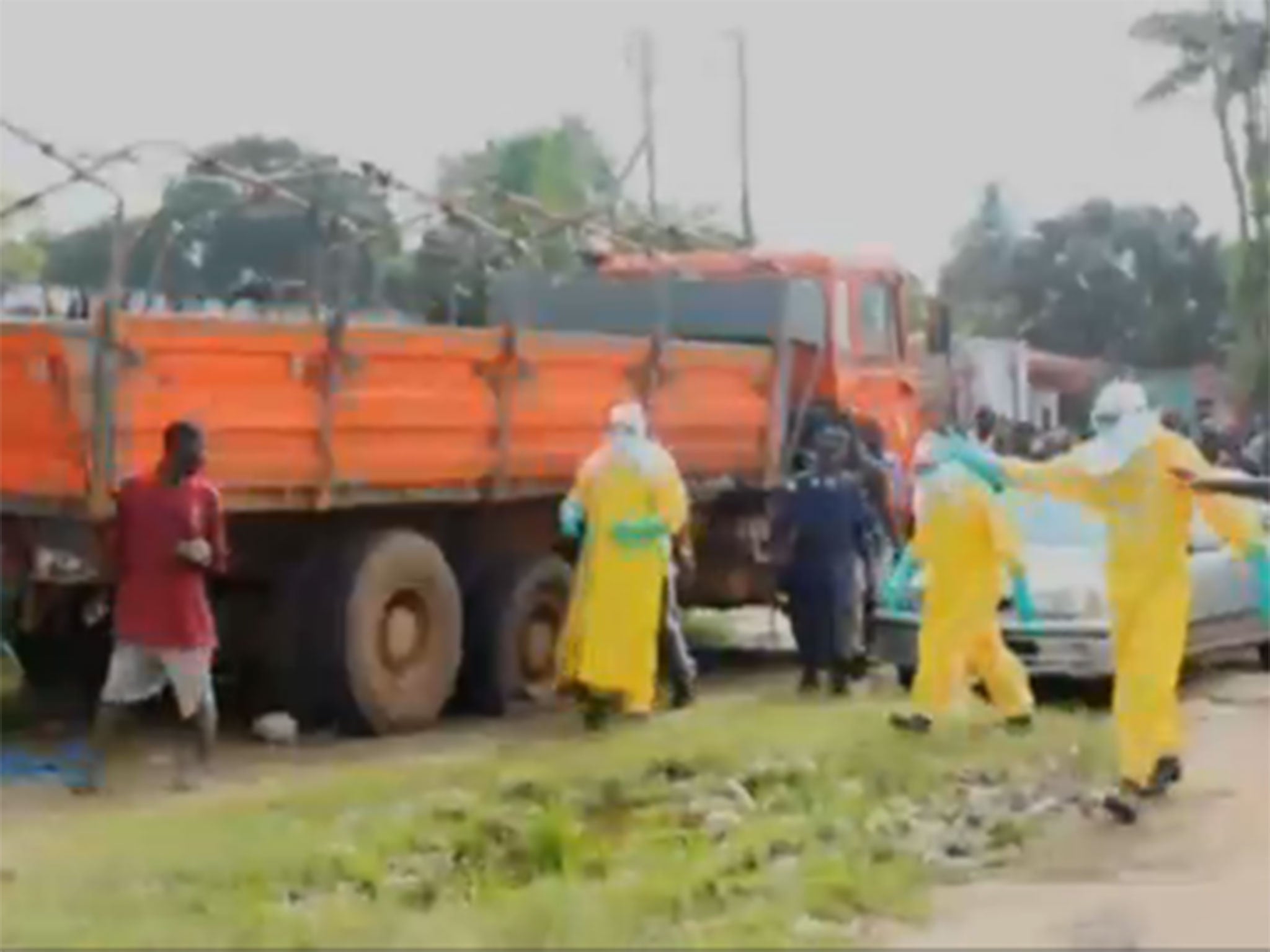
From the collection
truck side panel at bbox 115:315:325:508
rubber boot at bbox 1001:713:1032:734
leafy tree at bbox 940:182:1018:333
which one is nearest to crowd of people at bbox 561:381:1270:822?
rubber boot at bbox 1001:713:1032:734

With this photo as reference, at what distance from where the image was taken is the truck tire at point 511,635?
480 inches

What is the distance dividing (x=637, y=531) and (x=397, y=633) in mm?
1179

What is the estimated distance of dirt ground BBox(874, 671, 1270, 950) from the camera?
661 centimetres

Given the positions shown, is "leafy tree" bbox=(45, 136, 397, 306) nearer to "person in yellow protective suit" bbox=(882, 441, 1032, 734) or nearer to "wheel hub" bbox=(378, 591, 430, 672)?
"wheel hub" bbox=(378, 591, 430, 672)

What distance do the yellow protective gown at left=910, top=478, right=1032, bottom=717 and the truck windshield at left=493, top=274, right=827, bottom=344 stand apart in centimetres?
381

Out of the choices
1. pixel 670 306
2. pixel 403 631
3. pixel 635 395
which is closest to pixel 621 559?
pixel 403 631

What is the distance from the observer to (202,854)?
24.7 ft

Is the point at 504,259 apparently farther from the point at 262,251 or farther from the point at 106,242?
the point at 262,251

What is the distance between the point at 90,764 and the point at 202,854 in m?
2.86

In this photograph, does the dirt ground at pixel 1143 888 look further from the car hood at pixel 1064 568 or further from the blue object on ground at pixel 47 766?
the blue object on ground at pixel 47 766

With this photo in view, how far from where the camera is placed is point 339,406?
1087 centimetres

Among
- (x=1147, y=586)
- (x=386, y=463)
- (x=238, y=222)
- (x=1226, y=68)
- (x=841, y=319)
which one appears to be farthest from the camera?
(x=1226, y=68)

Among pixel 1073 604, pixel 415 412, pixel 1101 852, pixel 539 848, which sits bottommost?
pixel 1101 852

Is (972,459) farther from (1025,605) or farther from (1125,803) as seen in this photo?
(1025,605)
